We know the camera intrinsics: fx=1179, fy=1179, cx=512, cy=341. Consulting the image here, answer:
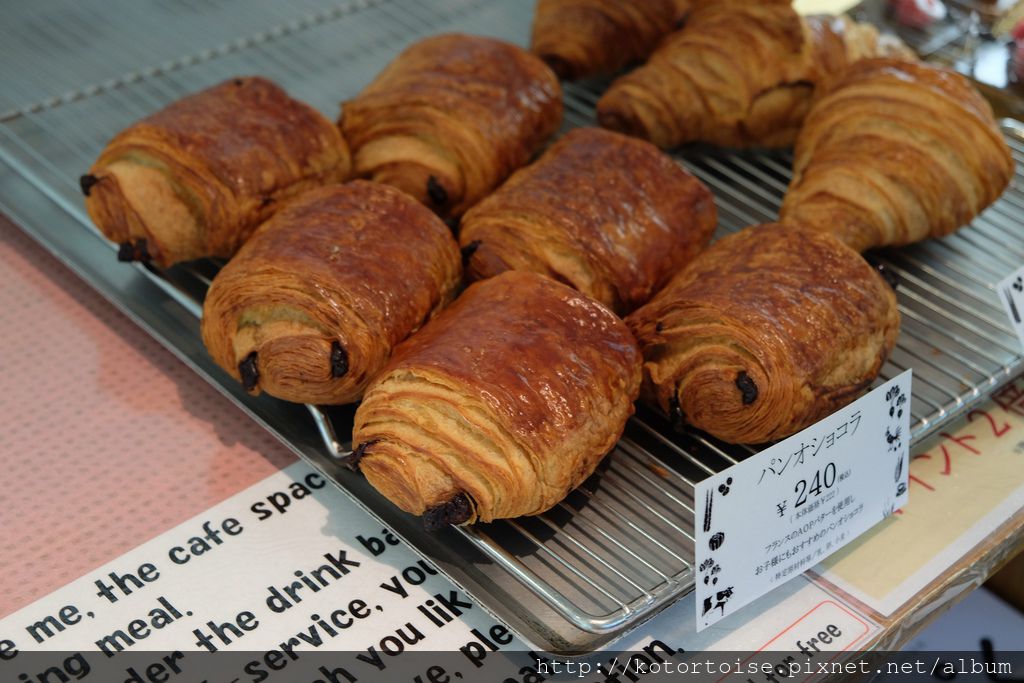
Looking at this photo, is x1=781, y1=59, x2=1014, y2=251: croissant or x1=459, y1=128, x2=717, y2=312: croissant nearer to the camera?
x1=459, y1=128, x2=717, y2=312: croissant

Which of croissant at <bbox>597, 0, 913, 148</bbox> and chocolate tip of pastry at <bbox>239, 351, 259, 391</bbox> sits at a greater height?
croissant at <bbox>597, 0, 913, 148</bbox>

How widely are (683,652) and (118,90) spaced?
6.13ft

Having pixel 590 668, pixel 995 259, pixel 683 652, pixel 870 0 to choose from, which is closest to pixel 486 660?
pixel 590 668

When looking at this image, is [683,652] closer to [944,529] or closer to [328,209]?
[944,529]

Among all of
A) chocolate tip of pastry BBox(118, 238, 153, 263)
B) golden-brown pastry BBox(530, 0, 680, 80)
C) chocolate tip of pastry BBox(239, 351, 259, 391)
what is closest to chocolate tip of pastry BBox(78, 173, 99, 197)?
chocolate tip of pastry BBox(118, 238, 153, 263)

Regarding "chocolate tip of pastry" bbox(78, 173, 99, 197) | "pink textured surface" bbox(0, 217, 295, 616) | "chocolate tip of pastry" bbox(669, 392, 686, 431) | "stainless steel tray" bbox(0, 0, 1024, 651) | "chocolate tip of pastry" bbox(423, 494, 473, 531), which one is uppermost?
"chocolate tip of pastry" bbox(78, 173, 99, 197)

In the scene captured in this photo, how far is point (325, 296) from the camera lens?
1.75 metres

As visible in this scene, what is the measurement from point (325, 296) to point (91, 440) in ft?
1.65

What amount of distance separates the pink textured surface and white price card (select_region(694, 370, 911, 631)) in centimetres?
75

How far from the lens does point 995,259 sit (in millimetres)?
2395

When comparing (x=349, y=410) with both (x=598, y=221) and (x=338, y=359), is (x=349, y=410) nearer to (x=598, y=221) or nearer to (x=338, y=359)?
(x=338, y=359)

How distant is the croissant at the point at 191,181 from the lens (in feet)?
6.69

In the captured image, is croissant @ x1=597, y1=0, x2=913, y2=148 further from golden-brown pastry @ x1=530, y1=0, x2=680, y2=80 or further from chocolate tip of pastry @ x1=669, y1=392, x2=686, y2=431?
chocolate tip of pastry @ x1=669, y1=392, x2=686, y2=431

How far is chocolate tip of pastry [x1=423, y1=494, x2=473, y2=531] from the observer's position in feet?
5.23
